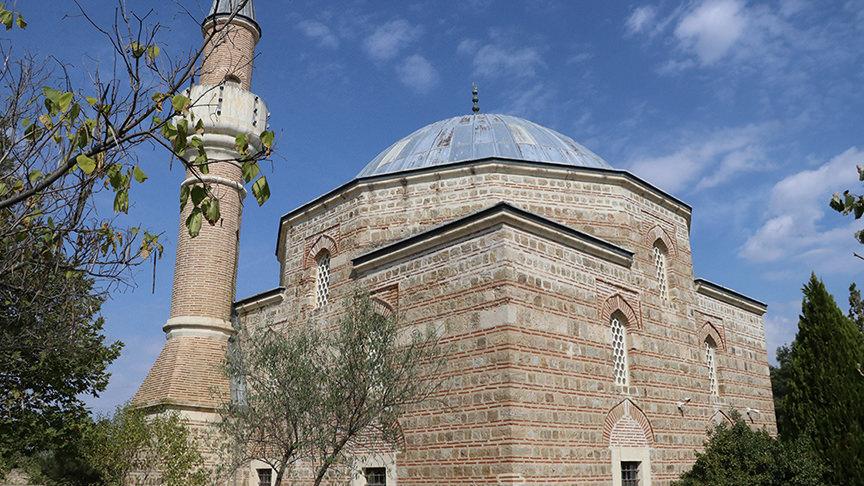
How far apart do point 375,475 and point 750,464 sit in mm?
5919

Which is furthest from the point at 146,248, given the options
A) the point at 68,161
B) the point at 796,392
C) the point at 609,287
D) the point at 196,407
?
the point at 796,392

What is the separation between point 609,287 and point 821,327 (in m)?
5.53

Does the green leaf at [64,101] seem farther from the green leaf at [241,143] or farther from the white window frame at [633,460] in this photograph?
the white window frame at [633,460]

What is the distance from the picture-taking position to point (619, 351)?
10102mm

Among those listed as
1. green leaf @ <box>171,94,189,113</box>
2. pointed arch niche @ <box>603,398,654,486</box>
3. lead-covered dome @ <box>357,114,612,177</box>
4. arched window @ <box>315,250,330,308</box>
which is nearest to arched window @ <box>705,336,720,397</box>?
pointed arch niche @ <box>603,398,654,486</box>

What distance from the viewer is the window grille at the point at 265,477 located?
1180 centimetres

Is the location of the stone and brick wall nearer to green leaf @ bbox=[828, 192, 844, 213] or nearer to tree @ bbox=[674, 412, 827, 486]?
tree @ bbox=[674, 412, 827, 486]

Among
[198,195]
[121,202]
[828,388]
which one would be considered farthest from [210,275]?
[828,388]

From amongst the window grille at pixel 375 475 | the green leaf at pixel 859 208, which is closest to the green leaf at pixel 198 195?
the green leaf at pixel 859 208

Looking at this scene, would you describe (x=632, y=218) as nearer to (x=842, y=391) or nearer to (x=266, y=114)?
(x=842, y=391)

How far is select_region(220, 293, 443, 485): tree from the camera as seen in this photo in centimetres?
730

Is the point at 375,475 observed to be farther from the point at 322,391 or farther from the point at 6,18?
the point at 6,18

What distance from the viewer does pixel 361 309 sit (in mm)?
7883

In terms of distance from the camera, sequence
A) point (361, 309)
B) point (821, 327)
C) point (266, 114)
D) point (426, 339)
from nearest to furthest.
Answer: point (361, 309), point (426, 339), point (821, 327), point (266, 114)
